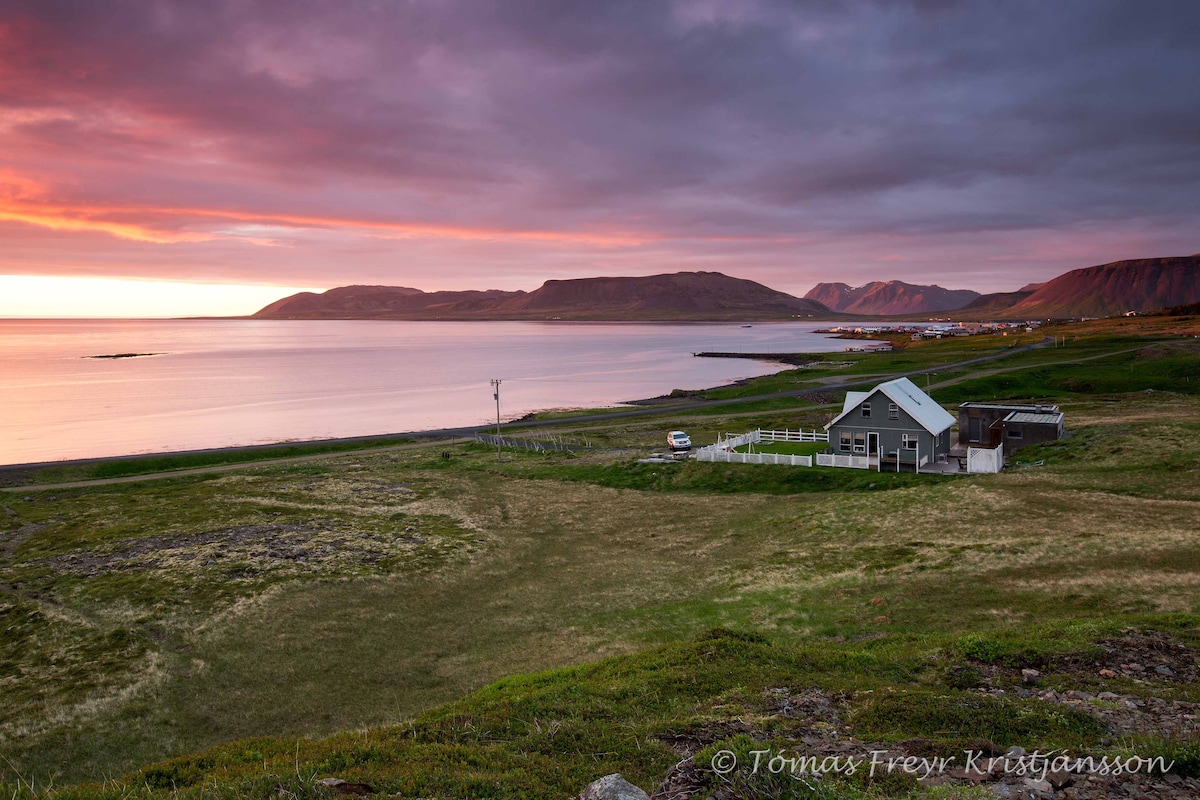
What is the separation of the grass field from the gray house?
12.6ft

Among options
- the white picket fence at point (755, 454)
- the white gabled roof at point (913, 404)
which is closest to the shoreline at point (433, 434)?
the white picket fence at point (755, 454)

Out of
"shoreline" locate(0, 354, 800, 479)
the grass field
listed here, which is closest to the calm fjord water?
"shoreline" locate(0, 354, 800, 479)

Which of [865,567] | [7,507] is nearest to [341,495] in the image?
[7,507]

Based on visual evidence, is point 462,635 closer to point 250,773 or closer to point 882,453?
point 250,773

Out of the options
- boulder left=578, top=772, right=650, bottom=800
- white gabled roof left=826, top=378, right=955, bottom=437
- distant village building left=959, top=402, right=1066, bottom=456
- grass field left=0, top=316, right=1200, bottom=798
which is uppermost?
white gabled roof left=826, top=378, right=955, bottom=437

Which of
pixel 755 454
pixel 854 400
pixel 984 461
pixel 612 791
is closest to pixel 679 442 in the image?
pixel 755 454

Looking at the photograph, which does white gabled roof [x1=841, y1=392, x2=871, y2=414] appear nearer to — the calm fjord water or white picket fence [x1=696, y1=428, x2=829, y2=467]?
white picket fence [x1=696, y1=428, x2=829, y2=467]

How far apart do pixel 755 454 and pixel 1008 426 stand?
19.8 metres

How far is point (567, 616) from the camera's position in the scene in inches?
1011

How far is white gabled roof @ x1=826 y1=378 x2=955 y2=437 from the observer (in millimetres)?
46344

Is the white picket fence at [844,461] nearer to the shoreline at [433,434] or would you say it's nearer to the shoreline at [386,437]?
the shoreline at [433,434]

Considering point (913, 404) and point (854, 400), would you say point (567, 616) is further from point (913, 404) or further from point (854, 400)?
point (913, 404)

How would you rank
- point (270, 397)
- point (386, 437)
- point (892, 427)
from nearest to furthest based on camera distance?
point (892, 427), point (386, 437), point (270, 397)

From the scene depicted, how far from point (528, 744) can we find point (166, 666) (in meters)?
17.5
